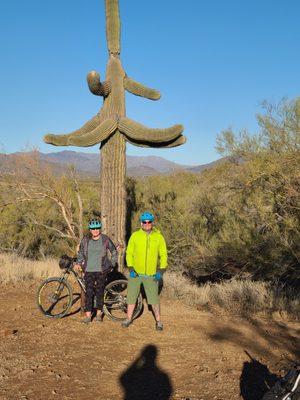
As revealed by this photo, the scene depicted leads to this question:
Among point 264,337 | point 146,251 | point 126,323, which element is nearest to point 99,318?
point 126,323

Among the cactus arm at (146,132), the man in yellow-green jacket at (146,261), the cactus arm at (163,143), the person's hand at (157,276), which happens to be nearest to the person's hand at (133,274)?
the man in yellow-green jacket at (146,261)

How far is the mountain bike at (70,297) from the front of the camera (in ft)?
26.6

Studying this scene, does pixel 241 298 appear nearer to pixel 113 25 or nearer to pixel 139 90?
pixel 139 90

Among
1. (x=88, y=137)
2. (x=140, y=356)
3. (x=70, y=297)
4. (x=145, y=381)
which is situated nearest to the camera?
(x=145, y=381)

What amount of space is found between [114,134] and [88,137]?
93cm

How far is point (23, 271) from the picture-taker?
11539 millimetres

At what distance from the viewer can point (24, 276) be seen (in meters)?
11.4

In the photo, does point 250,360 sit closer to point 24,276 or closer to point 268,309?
point 268,309

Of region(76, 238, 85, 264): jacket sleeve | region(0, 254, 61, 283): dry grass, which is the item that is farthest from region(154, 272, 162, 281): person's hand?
region(0, 254, 61, 283): dry grass

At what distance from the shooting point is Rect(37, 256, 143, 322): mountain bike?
8.10m

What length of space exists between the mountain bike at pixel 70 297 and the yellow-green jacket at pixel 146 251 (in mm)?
867

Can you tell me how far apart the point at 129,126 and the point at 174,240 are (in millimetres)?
5961

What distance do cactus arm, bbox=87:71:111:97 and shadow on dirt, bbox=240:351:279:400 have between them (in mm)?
5801

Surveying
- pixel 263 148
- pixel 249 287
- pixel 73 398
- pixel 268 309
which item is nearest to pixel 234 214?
pixel 263 148
